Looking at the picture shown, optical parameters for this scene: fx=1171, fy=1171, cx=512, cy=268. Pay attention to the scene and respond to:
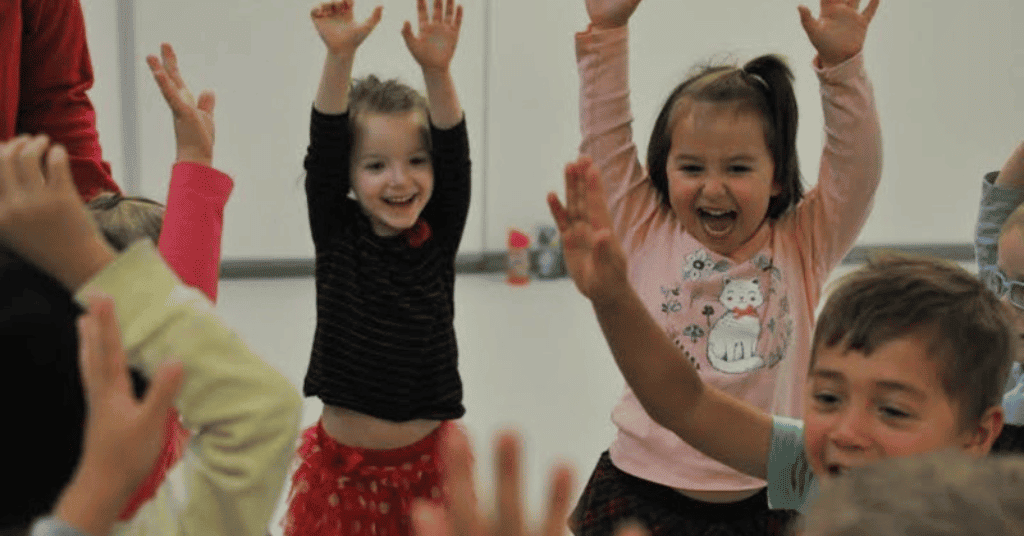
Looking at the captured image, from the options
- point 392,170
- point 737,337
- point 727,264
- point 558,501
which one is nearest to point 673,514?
point 737,337

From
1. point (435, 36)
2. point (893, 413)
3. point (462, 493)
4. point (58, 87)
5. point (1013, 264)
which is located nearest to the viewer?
Result: point (462, 493)

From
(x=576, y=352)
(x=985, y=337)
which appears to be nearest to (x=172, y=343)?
(x=985, y=337)

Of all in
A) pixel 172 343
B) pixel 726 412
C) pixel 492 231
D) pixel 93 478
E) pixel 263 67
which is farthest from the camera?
pixel 492 231

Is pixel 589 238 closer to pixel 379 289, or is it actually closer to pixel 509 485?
pixel 509 485

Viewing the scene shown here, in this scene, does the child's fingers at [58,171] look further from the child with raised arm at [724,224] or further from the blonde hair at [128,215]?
the child with raised arm at [724,224]

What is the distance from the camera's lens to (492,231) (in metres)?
5.42

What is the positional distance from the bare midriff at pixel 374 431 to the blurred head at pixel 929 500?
126cm

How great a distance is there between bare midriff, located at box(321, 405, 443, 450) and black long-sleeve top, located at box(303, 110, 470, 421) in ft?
0.08

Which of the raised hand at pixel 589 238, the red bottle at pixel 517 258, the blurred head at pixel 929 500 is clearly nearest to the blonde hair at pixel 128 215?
the raised hand at pixel 589 238

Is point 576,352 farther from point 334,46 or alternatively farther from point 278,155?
point 334,46

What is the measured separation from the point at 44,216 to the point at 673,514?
1.12 metres

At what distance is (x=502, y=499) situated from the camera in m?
0.78

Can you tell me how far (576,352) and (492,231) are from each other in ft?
4.46

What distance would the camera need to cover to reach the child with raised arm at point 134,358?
813 millimetres
